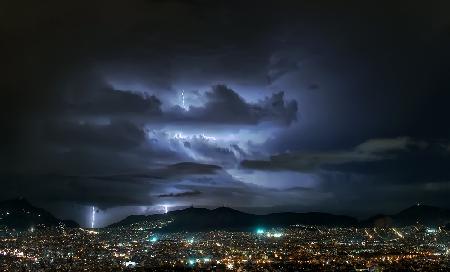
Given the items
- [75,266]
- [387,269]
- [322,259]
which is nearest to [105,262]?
[75,266]

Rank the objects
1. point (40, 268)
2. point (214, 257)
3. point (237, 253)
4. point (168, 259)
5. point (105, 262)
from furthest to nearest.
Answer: point (237, 253) → point (214, 257) → point (168, 259) → point (105, 262) → point (40, 268)

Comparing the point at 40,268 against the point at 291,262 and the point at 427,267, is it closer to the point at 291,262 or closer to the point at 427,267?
the point at 291,262

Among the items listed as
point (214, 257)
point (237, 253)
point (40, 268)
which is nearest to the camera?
point (40, 268)

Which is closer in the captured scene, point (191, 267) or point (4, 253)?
point (191, 267)

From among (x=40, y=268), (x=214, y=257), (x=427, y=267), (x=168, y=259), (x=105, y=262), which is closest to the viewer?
(x=40, y=268)

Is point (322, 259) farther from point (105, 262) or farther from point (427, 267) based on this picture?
point (105, 262)

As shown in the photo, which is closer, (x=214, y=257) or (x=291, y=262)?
(x=291, y=262)

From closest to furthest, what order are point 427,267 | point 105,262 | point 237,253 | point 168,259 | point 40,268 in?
point 40,268, point 427,267, point 105,262, point 168,259, point 237,253

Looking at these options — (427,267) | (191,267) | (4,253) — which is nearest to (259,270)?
(191,267)
